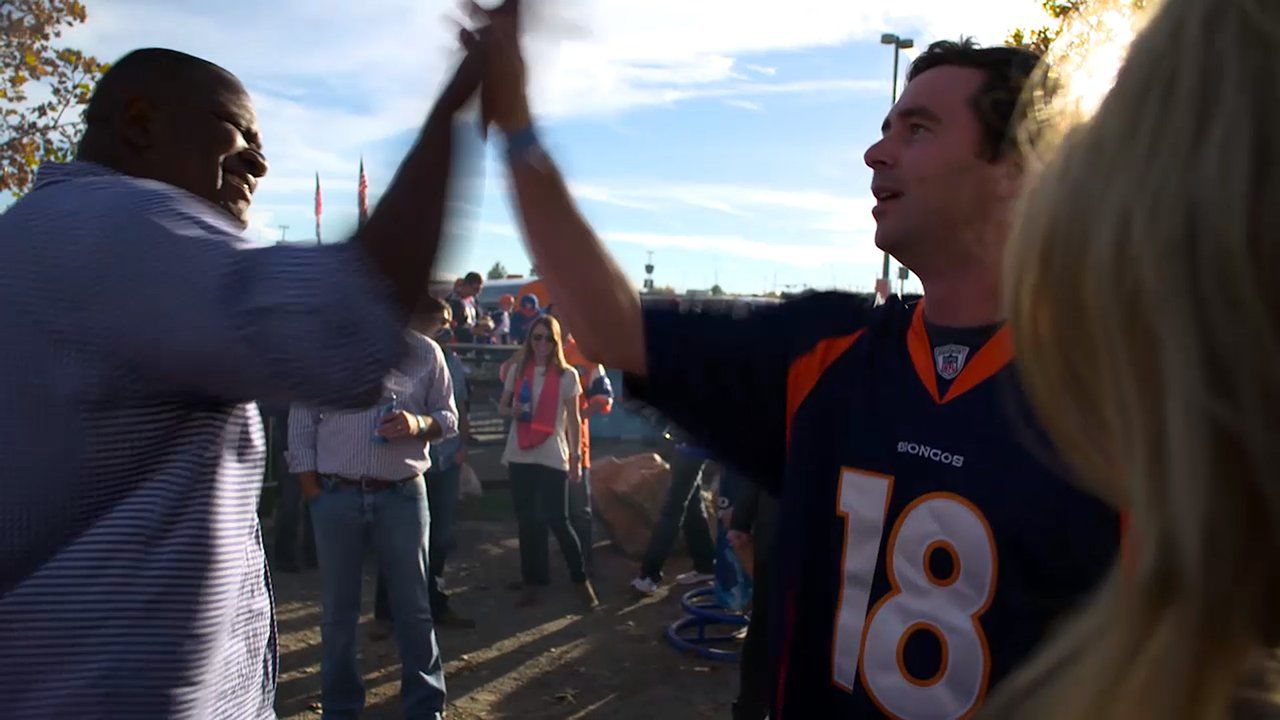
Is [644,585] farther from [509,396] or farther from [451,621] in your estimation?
[509,396]

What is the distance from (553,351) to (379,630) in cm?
228

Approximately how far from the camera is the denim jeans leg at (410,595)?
15.1 ft

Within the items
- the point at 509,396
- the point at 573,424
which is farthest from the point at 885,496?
the point at 509,396

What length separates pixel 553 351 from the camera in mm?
7305

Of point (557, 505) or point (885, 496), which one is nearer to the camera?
point (885, 496)

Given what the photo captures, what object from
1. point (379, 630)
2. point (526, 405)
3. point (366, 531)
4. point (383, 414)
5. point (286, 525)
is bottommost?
point (379, 630)

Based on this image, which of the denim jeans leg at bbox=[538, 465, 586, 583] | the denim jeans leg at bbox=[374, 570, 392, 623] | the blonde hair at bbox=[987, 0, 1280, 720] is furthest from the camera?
the denim jeans leg at bbox=[538, 465, 586, 583]

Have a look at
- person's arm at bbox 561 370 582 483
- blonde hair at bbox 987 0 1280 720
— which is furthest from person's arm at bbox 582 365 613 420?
blonde hair at bbox 987 0 1280 720

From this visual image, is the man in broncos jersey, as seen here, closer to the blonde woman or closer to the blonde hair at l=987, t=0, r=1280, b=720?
the blonde hair at l=987, t=0, r=1280, b=720

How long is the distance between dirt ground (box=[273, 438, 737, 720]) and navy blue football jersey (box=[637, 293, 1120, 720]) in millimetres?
3775

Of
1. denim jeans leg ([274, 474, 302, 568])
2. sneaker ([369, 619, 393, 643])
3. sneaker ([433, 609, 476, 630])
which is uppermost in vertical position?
denim jeans leg ([274, 474, 302, 568])

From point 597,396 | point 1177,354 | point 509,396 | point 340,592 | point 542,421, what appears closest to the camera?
point 1177,354

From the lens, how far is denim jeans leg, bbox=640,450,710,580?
23.9 feet

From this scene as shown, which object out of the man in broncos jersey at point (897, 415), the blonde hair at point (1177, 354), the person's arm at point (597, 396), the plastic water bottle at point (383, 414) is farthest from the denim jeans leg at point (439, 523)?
the blonde hair at point (1177, 354)
